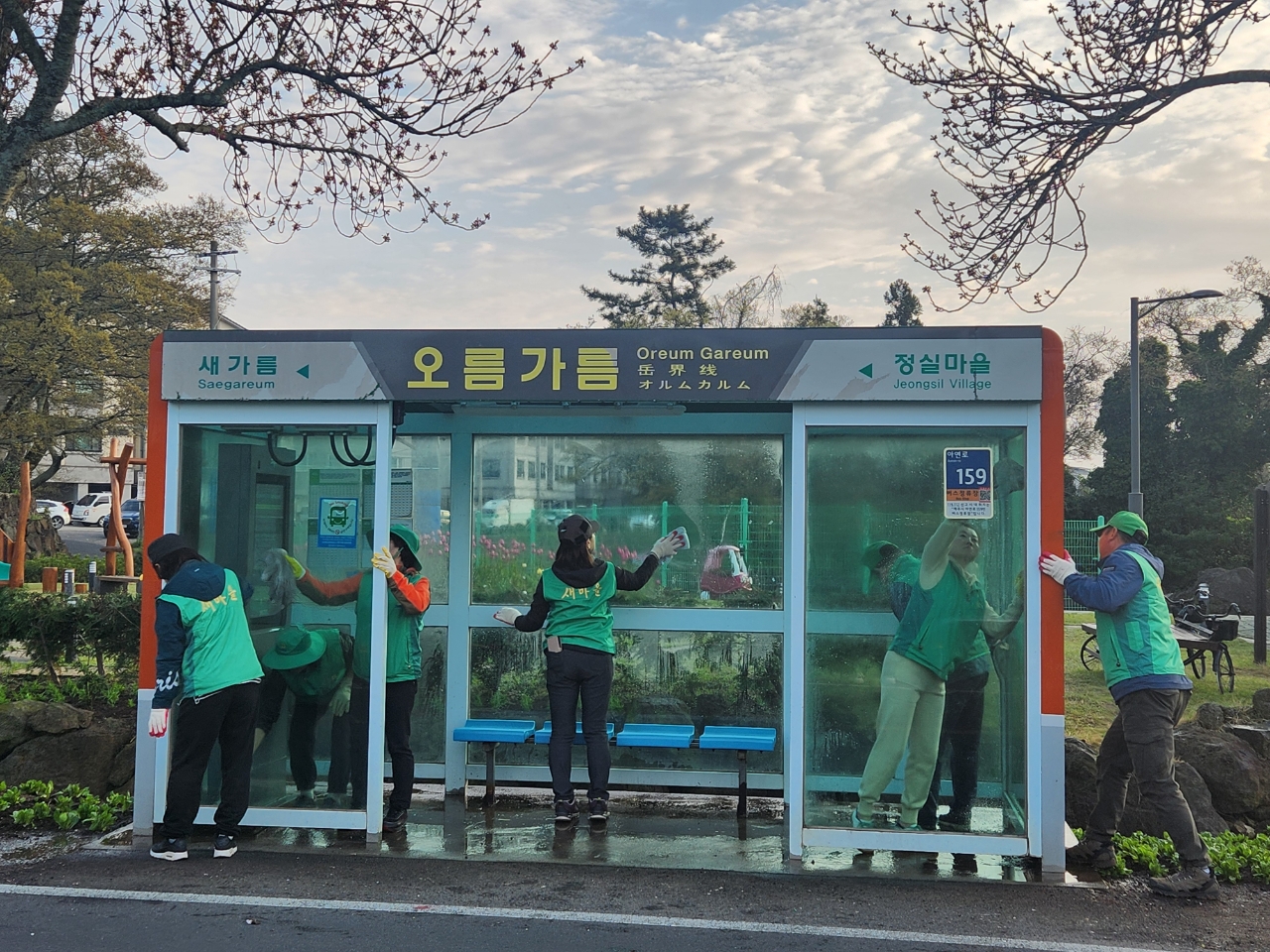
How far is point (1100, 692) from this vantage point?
467 inches

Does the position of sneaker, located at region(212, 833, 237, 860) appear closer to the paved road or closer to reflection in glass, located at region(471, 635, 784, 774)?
the paved road

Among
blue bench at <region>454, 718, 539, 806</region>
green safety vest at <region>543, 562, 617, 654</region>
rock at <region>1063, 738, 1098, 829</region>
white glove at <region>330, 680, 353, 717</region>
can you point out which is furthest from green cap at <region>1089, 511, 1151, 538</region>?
white glove at <region>330, 680, 353, 717</region>

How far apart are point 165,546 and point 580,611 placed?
222 centimetres

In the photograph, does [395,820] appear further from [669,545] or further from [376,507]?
[669,545]

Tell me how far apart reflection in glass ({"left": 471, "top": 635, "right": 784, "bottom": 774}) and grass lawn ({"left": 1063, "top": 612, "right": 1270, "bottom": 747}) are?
3019 millimetres

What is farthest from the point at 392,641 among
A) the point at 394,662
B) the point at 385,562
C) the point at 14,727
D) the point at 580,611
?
the point at 14,727

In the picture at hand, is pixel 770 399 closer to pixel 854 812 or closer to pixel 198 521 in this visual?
pixel 854 812

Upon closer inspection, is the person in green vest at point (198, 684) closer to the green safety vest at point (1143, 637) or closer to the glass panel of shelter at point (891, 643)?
the glass panel of shelter at point (891, 643)

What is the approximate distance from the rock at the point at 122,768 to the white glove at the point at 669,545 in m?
3.49

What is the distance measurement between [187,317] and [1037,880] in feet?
89.2

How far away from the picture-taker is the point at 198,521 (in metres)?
6.30

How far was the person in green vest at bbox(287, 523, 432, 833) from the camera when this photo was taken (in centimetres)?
613

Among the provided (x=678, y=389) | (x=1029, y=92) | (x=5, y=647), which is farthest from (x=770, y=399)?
(x=5, y=647)

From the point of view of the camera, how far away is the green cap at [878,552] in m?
6.08
